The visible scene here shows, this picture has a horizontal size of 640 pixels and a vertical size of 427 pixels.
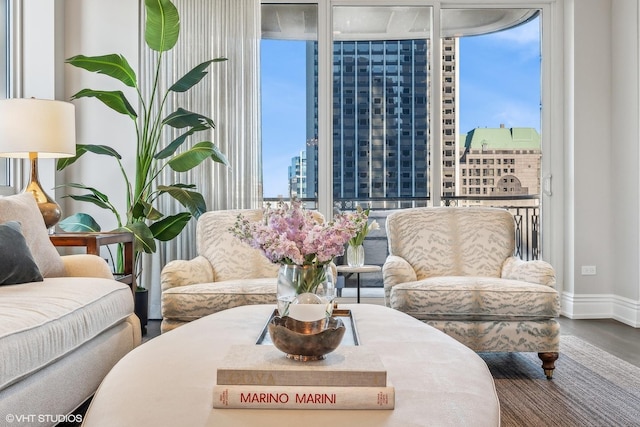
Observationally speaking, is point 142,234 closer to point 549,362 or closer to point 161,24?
point 161,24

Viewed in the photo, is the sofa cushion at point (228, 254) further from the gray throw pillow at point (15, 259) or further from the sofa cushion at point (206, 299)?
the gray throw pillow at point (15, 259)

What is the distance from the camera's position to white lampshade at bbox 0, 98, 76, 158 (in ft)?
10.3

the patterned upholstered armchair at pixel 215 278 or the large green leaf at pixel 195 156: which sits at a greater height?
the large green leaf at pixel 195 156

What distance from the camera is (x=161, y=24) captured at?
401cm

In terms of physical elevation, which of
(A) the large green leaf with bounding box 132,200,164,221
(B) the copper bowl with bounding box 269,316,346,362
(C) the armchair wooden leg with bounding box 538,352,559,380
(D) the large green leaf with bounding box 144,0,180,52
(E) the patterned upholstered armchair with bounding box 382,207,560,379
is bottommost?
(C) the armchair wooden leg with bounding box 538,352,559,380

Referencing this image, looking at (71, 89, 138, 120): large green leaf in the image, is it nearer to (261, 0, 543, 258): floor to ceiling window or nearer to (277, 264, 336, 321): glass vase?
(261, 0, 543, 258): floor to ceiling window

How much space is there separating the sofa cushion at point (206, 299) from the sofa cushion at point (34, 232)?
54 centimetres

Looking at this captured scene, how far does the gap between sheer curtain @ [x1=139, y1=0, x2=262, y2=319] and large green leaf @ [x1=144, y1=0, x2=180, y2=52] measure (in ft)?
1.78

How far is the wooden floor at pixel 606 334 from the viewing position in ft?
11.3

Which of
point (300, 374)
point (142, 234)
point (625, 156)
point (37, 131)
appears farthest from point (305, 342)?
point (625, 156)

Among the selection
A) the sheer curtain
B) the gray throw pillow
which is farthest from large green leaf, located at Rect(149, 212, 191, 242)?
the gray throw pillow

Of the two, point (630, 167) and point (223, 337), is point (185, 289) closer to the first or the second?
point (223, 337)

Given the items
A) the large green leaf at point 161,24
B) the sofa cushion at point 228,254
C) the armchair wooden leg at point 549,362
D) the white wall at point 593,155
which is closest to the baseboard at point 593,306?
the white wall at point 593,155

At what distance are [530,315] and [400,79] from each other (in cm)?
264
